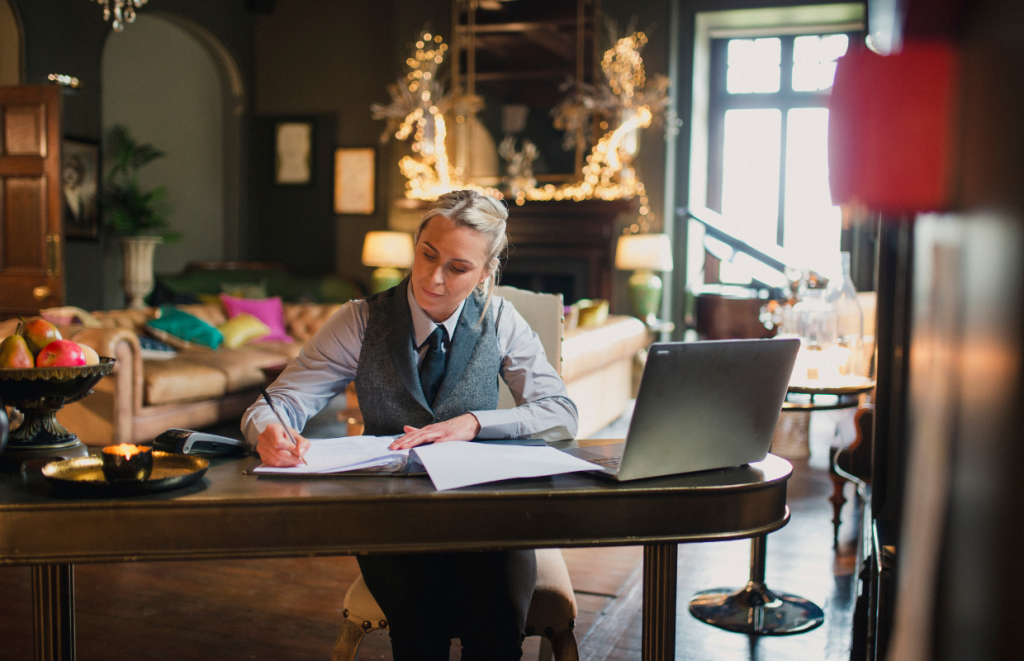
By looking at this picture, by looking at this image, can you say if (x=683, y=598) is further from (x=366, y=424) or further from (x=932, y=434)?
(x=932, y=434)

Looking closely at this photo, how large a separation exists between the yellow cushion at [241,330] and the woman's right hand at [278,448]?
448 centimetres

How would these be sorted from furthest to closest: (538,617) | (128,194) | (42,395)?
(128,194), (538,617), (42,395)

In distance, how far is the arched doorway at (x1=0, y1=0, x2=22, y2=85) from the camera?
5.93 metres

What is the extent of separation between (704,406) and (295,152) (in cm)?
777

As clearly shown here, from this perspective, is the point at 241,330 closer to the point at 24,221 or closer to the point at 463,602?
the point at 24,221

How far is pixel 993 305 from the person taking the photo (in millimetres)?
529

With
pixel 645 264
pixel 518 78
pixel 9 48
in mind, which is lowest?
pixel 645 264

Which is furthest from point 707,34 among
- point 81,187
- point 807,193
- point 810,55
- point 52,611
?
point 52,611

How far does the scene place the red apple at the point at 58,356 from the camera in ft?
4.34

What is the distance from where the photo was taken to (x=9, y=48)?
5.97 m

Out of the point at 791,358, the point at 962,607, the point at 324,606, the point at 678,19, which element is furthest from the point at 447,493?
the point at 678,19

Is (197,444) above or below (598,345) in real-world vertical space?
above

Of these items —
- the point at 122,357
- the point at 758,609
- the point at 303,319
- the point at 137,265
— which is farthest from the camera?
the point at 137,265

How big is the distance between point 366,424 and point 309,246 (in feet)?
23.0
